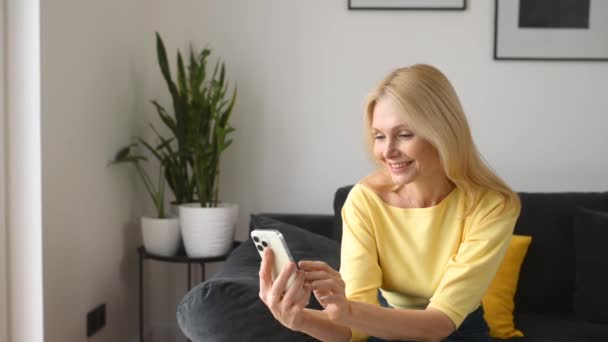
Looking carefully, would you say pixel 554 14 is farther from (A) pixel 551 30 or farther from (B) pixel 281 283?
(B) pixel 281 283

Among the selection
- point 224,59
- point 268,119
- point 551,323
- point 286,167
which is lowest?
point 551,323

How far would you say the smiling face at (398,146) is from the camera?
61.2 inches

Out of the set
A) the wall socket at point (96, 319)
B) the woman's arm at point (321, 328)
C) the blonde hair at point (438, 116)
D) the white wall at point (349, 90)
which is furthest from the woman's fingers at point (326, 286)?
the white wall at point (349, 90)

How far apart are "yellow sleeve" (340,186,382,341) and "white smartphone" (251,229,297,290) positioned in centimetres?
33

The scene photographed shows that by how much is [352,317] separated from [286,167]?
1664 mm

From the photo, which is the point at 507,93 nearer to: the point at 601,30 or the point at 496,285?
the point at 601,30

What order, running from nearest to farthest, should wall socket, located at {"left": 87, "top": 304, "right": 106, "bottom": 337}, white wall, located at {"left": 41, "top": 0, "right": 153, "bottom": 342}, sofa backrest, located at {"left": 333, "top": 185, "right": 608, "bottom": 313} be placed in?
white wall, located at {"left": 41, "top": 0, "right": 153, "bottom": 342}
sofa backrest, located at {"left": 333, "top": 185, "right": 608, "bottom": 313}
wall socket, located at {"left": 87, "top": 304, "right": 106, "bottom": 337}

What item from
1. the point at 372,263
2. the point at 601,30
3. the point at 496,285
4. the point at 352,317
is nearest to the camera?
the point at 352,317

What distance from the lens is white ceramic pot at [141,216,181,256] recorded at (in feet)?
9.09

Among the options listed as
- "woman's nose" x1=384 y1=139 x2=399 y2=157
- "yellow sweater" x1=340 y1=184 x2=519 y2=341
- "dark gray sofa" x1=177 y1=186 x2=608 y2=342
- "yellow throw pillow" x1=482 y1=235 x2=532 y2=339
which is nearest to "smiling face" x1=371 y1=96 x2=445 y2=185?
"woman's nose" x1=384 y1=139 x2=399 y2=157

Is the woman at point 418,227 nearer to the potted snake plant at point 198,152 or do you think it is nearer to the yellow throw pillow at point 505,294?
the yellow throw pillow at point 505,294

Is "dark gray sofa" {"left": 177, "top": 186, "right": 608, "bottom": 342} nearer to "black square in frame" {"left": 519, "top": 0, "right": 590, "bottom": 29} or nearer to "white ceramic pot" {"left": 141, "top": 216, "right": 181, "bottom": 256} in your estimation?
"white ceramic pot" {"left": 141, "top": 216, "right": 181, "bottom": 256}

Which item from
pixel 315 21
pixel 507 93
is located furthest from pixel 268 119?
pixel 507 93

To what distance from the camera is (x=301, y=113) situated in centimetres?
302
